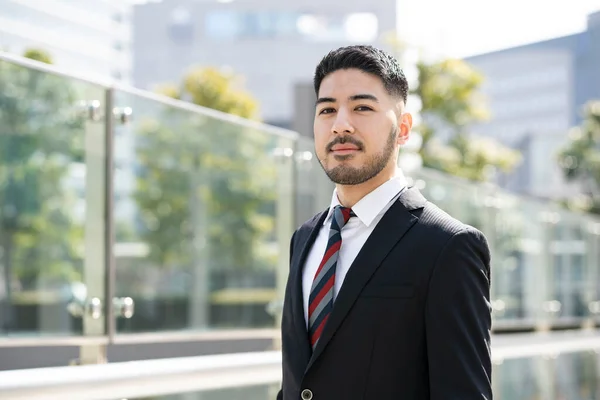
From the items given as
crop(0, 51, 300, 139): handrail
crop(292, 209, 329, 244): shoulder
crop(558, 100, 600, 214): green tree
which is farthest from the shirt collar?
crop(558, 100, 600, 214): green tree

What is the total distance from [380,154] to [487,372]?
0.50 m

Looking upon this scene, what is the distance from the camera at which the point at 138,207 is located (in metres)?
6.79

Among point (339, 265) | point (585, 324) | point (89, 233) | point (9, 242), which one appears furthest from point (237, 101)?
point (339, 265)

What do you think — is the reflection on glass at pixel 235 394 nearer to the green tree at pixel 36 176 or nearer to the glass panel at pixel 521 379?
the green tree at pixel 36 176

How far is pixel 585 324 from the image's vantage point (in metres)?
12.3

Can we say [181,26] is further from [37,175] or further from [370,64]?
[370,64]

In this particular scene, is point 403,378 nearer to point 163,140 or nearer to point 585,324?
point 163,140

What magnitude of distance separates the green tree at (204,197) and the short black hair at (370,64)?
10.5 feet

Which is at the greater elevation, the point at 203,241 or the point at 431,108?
the point at 431,108

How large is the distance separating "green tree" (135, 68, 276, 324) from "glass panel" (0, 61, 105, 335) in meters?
0.51

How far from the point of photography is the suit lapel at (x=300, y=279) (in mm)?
2223

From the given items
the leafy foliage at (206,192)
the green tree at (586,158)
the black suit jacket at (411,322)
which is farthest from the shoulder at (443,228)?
the green tree at (586,158)

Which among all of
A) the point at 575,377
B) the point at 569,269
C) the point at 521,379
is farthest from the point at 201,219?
the point at 569,269

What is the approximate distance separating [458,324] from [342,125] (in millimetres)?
488
